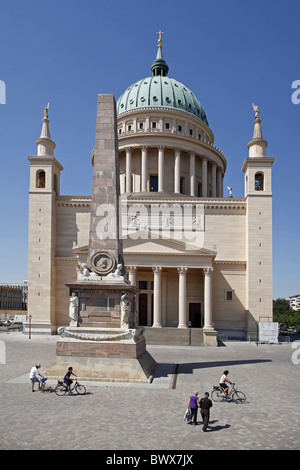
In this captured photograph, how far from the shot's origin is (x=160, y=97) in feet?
229

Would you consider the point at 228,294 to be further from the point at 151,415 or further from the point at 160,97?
the point at 151,415

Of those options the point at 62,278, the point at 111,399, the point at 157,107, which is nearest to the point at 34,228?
the point at 62,278

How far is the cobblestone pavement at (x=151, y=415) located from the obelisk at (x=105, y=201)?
5808 mm

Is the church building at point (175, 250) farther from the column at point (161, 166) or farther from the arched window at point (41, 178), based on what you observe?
the column at point (161, 166)

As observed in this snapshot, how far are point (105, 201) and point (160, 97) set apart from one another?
51462 mm

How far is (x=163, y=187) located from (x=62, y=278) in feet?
67.6

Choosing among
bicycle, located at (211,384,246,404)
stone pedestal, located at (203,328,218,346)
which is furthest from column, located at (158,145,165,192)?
bicycle, located at (211,384,246,404)

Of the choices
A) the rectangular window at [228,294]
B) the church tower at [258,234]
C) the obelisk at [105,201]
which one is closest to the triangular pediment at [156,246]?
the church tower at [258,234]

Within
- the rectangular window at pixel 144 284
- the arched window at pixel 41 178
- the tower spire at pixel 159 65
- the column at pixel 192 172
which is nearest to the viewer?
the rectangular window at pixel 144 284

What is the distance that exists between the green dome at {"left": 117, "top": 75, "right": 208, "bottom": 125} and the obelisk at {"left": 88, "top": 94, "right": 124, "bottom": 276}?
4672cm

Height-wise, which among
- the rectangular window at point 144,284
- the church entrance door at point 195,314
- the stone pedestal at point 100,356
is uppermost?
the rectangular window at point 144,284

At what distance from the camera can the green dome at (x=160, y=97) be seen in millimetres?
69625

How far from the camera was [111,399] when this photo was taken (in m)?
16.8
